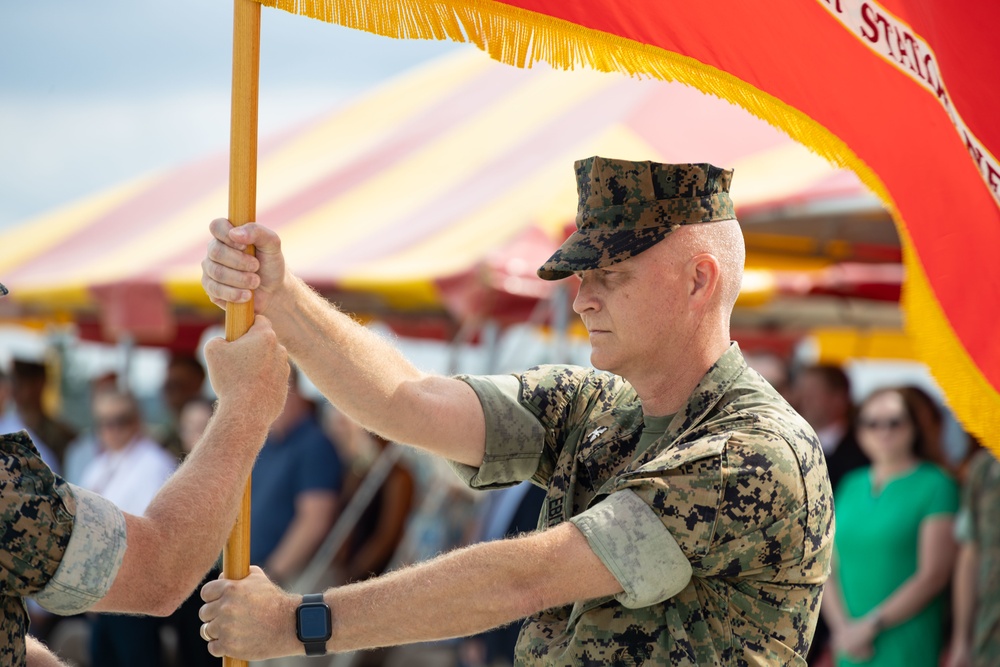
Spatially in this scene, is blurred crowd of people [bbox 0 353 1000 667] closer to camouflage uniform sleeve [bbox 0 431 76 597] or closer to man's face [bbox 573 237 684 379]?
man's face [bbox 573 237 684 379]

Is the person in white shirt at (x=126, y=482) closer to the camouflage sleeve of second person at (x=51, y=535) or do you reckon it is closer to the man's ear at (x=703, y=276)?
the camouflage sleeve of second person at (x=51, y=535)

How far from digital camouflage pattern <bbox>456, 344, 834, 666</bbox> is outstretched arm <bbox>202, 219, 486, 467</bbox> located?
29 cm

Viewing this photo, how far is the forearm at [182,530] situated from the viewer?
2.12 m

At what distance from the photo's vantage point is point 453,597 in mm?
2160

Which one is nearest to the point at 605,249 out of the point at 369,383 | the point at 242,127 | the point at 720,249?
the point at 720,249

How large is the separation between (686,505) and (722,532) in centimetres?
8

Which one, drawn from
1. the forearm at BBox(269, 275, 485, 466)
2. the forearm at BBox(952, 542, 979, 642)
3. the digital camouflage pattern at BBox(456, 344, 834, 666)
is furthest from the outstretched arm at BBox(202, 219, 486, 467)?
the forearm at BBox(952, 542, 979, 642)

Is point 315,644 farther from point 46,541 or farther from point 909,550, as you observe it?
point 909,550

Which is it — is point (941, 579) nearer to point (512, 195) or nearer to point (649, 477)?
point (512, 195)

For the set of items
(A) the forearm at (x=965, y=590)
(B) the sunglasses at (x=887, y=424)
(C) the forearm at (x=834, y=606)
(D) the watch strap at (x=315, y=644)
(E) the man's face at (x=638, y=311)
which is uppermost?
(E) the man's face at (x=638, y=311)

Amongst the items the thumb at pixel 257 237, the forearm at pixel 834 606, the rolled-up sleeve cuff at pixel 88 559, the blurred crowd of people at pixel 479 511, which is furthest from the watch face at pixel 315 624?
the forearm at pixel 834 606

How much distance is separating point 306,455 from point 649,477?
4.71 meters

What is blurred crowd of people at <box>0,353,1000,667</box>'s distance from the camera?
545 cm

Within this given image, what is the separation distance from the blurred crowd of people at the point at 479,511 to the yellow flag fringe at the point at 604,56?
9.15ft
